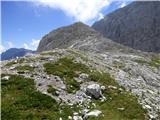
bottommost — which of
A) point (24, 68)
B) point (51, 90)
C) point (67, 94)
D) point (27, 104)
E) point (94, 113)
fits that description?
point (94, 113)

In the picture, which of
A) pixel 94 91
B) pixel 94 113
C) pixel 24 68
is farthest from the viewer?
pixel 24 68

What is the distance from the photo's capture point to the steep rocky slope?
29.1 meters

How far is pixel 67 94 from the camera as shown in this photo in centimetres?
3331

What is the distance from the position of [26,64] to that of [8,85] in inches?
323

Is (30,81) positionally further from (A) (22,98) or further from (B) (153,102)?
(B) (153,102)

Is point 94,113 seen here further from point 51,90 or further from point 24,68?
point 24,68

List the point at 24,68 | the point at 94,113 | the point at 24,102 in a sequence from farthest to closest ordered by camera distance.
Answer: the point at 24,68 → the point at 24,102 → the point at 94,113

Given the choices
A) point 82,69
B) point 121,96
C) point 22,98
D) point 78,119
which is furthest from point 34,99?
point 82,69

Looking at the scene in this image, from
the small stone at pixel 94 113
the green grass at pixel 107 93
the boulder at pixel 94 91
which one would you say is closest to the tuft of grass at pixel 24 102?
the small stone at pixel 94 113

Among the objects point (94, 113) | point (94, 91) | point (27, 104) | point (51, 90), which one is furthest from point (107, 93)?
point (27, 104)

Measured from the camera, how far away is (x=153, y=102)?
36.6 metres

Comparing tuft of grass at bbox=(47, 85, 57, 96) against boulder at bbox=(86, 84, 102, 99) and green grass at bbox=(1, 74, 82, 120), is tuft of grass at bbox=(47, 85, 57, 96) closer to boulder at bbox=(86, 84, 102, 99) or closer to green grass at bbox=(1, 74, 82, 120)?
green grass at bbox=(1, 74, 82, 120)

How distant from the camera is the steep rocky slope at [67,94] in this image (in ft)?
95.6

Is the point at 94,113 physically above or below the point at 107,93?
below
